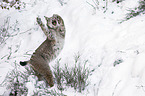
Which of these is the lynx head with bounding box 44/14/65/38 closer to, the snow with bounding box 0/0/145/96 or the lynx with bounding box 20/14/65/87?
the lynx with bounding box 20/14/65/87

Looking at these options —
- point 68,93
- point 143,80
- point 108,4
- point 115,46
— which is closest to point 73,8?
point 108,4

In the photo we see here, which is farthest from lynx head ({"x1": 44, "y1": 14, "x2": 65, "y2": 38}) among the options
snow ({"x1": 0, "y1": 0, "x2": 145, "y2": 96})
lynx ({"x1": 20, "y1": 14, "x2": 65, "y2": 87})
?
snow ({"x1": 0, "y1": 0, "x2": 145, "y2": 96})

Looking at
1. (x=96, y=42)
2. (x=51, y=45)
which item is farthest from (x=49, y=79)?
(x=96, y=42)

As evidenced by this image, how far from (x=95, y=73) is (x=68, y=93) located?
2.02 ft

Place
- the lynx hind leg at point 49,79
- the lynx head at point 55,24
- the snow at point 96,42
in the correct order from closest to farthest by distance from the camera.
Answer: the snow at point 96,42, the lynx hind leg at point 49,79, the lynx head at point 55,24

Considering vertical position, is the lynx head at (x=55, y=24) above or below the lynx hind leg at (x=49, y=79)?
above

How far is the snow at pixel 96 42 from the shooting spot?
299cm

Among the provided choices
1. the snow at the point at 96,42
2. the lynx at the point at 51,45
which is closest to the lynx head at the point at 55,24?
the lynx at the point at 51,45

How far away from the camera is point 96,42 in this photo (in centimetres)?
403

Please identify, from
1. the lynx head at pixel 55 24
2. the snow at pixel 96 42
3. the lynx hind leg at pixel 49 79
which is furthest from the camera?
the lynx head at pixel 55 24

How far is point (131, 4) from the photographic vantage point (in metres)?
4.57

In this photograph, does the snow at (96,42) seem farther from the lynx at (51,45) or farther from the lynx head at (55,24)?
the lynx head at (55,24)

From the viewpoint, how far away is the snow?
299 cm

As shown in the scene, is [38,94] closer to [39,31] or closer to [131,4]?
[39,31]
